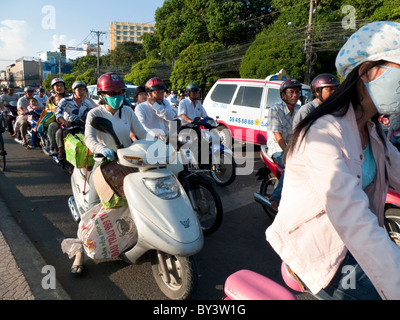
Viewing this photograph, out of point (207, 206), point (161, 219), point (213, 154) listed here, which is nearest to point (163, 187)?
point (161, 219)

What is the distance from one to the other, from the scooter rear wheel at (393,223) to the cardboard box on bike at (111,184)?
2512mm

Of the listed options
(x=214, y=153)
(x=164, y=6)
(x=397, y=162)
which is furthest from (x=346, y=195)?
(x=164, y=6)

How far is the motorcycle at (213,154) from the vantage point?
5.39 m

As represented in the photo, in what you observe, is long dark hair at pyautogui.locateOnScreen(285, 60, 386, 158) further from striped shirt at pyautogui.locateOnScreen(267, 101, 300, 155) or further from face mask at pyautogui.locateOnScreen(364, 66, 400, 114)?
striped shirt at pyautogui.locateOnScreen(267, 101, 300, 155)

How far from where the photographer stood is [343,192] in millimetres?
1079

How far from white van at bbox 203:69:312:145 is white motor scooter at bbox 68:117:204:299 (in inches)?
231

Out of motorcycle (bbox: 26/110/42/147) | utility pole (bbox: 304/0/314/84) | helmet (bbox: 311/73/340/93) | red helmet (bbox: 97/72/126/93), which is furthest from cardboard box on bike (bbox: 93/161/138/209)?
utility pole (bbox: 304/0/314/84)

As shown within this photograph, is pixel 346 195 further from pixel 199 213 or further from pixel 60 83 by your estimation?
pixel 60 83

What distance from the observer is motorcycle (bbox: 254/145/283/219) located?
4.03 m

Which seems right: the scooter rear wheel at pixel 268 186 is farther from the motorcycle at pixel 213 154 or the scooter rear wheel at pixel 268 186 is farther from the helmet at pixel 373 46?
the helmet at pixel 373 46

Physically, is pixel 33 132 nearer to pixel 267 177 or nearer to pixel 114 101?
pixel 114 101

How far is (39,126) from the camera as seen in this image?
704 centimetres

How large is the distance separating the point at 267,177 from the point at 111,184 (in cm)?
243
